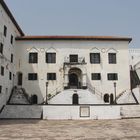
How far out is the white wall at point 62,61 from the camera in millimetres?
36781

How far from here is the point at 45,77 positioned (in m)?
36.9

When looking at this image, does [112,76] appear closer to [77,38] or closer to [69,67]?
[69,67]

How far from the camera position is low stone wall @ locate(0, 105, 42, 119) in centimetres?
2747

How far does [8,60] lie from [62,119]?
480 inches

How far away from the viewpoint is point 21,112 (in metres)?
27.9

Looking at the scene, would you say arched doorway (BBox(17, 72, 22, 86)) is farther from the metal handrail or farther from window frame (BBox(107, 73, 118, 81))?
window frame (BBox(107, 73, 118, 81))

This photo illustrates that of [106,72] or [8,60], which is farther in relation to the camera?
[106,72]

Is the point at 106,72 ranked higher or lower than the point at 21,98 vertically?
higher

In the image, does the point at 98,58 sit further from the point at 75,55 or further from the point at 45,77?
the point at 45,77

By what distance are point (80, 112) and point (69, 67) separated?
1019 cm

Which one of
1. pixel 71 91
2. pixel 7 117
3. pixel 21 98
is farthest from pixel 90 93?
pixel 7 117

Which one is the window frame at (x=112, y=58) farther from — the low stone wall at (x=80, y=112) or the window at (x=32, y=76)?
the window at (x=32, y=76)

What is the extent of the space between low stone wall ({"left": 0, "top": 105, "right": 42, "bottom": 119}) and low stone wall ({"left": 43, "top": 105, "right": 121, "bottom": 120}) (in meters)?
0.94

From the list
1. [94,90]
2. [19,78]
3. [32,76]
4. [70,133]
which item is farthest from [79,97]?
[70,133]
